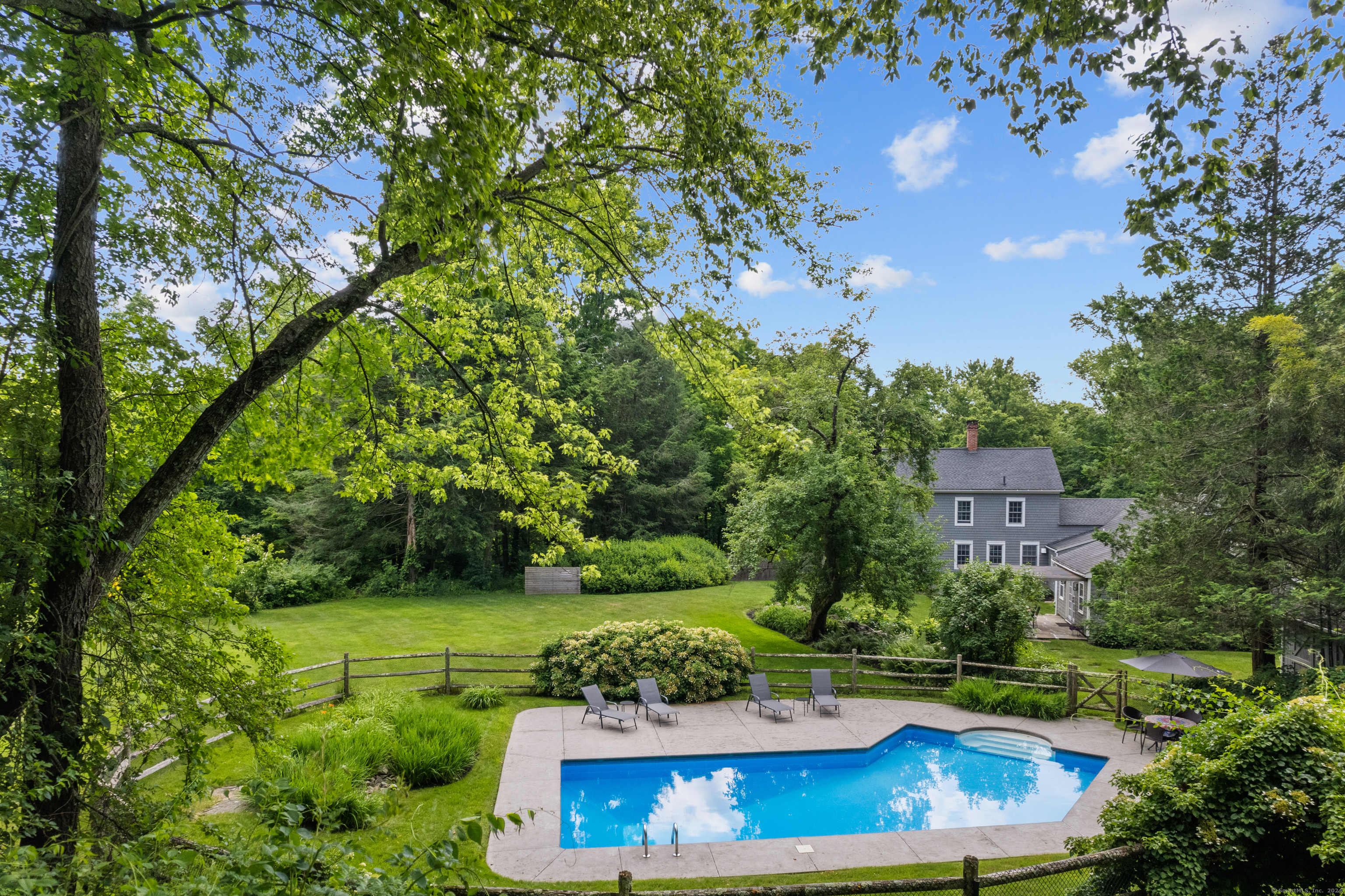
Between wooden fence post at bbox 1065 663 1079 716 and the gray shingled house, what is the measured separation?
1770cm

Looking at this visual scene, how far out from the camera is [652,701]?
1360 cm

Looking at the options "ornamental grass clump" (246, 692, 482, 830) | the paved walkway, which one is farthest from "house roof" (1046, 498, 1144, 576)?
"ornamental grass clump" (246, 692, 482, 830)

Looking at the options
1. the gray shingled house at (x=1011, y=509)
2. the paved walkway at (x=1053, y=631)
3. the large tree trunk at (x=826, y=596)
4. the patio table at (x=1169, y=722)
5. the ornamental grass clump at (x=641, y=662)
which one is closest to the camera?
the patio table at (x=1169, y=722)

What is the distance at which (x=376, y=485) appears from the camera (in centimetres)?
813

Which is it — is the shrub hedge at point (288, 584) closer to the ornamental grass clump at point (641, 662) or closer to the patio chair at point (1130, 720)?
the ornamental grass clump at point (641, 662)

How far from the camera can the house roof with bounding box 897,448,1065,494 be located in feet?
105

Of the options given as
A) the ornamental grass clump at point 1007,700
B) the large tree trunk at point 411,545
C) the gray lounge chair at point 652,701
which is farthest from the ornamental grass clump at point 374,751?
the large tree trunk at point 411,545

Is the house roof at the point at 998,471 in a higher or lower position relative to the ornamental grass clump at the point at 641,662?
higher

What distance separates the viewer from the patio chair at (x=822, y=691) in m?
14.1

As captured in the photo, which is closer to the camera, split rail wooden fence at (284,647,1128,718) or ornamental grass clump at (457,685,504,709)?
ornamental grass clump at (457,685,504,709)

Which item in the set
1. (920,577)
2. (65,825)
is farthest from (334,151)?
(920,577)

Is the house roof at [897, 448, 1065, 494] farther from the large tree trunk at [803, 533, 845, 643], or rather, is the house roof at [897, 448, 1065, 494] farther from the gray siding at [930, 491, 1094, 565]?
the large tree trunk at [803, 533, 845, 643]

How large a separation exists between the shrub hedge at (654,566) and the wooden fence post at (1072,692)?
14635mm

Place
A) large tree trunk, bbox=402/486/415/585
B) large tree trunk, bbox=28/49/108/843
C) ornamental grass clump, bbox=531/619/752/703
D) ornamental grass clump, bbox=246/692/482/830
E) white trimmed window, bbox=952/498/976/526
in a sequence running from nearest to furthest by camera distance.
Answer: large tree trunk, bbox=28/49/108/843
ornamental grass clump, bbox=246/692/482/830
ornamental grass clump, bbox=531/619/752/703
large tree trunk, bbox=402/486/415/585
white trimmed window, bbox=952/498/976/526
